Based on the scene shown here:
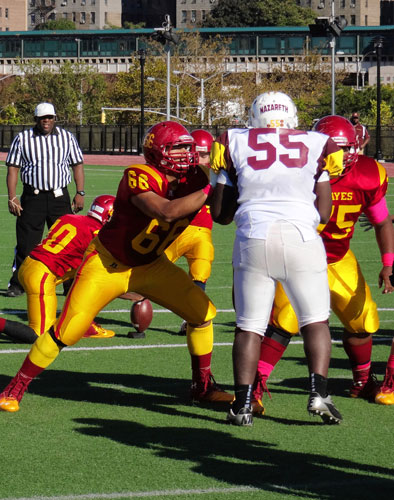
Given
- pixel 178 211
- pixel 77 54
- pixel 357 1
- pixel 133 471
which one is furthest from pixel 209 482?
pixel 357 1

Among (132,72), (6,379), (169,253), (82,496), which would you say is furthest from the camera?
(132,72)

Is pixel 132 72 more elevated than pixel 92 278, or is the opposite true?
pixel 132 72

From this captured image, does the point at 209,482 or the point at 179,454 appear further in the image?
the point at 179,454

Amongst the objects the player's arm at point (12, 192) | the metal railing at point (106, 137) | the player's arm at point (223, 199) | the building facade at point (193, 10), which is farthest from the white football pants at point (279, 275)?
the building facade at point (193, 10)

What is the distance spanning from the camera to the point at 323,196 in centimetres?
568

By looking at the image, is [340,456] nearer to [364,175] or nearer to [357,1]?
[364,175]

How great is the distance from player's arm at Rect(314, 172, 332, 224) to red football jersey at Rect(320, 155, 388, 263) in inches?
30.1

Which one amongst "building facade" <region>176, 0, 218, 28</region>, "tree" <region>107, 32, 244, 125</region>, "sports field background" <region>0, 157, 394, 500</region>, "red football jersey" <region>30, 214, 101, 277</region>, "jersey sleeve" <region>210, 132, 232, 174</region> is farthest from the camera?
"building facade" <region>176, 0, 218, 28</region>

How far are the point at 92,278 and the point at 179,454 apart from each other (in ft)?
4.22

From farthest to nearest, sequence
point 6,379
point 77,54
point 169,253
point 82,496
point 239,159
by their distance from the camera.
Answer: point 77,54, point 169,253, point 6,379, point 239,159, point 82,496

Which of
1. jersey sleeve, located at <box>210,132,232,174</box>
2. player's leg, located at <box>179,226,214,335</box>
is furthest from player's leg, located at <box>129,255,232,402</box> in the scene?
player's leg, located at <box>179,226,214,335</box>

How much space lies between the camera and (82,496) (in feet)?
15.6

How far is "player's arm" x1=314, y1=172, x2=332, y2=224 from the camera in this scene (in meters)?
5.65

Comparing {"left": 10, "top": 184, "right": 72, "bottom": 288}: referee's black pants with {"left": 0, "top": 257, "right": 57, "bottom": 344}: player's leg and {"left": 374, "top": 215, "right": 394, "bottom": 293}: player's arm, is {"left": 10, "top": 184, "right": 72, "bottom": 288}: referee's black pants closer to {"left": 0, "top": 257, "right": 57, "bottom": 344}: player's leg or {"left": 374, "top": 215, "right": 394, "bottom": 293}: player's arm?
{"left": 0, "top": 257, "right": 57, "bottom": 344}: player's leg
